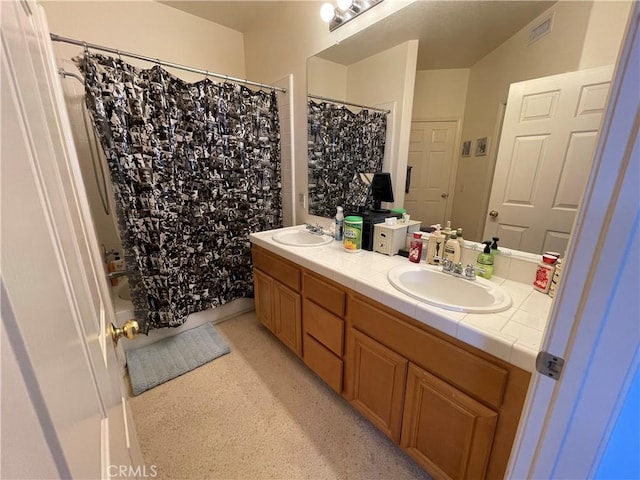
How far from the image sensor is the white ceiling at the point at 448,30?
114 cm

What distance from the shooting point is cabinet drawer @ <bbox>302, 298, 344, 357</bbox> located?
1396 millimetres

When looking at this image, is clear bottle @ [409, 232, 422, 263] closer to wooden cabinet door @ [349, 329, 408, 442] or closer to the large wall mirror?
the large wall mirror

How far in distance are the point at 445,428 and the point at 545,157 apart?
1143 millimetres

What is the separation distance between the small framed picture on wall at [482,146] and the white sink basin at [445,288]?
0.59 m

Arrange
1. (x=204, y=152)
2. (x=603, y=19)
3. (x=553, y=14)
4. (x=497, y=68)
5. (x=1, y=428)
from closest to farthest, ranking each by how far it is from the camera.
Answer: (x=1, y=428) → (x=603, y=19) → (x=553, y=14) → (x=497, y=68) → (x=204, y=152)

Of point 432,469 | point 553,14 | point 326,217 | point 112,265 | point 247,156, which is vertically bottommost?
point 432,469

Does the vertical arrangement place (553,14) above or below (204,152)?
above

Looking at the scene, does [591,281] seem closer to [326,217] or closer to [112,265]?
[326,217]

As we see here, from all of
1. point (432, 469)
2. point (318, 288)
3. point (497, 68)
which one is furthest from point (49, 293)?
point (497, 68)

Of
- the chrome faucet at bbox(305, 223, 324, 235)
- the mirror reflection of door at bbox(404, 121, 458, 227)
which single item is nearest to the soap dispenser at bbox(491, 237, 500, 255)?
the mirror reflection of door at bbox(404, 121, 458, 227)

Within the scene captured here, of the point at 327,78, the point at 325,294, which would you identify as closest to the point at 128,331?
the point at 325,294

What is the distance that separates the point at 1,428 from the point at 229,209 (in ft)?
6.70

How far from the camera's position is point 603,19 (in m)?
0.91

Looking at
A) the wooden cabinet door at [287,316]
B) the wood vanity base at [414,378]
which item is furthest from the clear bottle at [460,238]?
the wooden cabinet door at [287,316]
